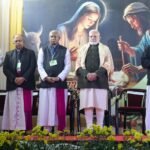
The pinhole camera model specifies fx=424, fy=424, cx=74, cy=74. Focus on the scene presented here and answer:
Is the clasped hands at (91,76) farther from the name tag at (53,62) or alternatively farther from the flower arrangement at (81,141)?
the flower arrangement at (81,141)

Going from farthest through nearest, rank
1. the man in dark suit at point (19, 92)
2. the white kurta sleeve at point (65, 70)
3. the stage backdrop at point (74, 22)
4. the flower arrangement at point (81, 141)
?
the stage backdrop at point (74, 22) → the man in dark suit at point (19, 92) → the white kurta sleeve at point (65, 70) → the flower arrangement at point (81, 141)

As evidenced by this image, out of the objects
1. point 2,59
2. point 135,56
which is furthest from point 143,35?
point 2,59

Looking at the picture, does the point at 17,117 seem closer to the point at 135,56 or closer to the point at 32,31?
the point at 32,31

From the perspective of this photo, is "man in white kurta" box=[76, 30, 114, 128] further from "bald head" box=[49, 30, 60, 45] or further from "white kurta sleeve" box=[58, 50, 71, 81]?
"bald head" box=[49, 30, 60, 45]

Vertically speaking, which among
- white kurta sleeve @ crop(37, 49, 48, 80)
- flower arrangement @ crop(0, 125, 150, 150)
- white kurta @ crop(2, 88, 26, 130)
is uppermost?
white kurta sleeve @ crop(37, 49, 48, 80)

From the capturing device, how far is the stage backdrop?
916 centimetres

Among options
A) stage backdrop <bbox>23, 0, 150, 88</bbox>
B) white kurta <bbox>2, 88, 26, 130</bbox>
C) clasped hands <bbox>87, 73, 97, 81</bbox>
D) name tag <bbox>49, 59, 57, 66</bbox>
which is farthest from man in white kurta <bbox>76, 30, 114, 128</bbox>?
stage backdrop <bbox>23, 0, 150, 88</bbox>

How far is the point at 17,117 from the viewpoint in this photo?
23.6ft

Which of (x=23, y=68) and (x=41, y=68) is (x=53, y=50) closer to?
(x=41, y=68)

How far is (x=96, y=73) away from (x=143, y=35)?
237cm

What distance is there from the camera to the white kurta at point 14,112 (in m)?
7.20

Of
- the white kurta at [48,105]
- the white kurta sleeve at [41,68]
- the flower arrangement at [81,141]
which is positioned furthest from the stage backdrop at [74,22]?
the flower arrangement at [81,141]

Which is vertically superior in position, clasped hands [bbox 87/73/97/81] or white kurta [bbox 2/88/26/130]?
clasped hands [bbox 87/73/97/81]

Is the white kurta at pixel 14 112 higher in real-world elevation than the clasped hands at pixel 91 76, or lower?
lower
